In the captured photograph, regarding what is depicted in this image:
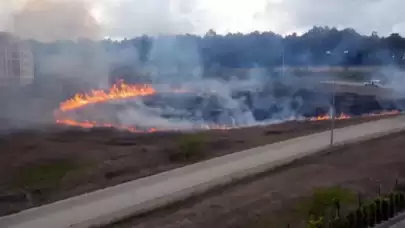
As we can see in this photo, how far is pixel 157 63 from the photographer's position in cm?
4688

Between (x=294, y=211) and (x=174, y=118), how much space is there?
21060 millimetres

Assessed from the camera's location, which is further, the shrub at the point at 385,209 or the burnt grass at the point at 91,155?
the burnt grass at the point at 91,155

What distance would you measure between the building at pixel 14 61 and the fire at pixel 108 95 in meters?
3.18

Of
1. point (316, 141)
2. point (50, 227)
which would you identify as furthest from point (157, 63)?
point (50, 227)

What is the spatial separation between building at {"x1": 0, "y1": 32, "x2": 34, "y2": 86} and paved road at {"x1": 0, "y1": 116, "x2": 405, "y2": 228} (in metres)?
18.6

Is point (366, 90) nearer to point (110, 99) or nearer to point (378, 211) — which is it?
point (110, 99)

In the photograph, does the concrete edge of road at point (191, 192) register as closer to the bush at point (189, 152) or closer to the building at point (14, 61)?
the bush at point (189, 152)

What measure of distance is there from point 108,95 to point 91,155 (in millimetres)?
17030

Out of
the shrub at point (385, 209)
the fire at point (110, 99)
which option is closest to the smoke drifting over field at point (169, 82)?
the fire at point (110, 99)

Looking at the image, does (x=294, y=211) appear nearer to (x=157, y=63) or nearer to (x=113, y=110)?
(x=113, y=110)

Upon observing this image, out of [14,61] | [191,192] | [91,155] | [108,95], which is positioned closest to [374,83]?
[108,95]

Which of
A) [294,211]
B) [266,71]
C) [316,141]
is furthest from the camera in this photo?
[266,71]

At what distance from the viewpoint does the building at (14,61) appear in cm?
3320

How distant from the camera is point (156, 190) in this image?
1541cm
